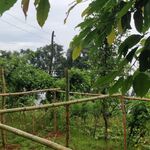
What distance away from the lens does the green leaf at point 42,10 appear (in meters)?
0.87

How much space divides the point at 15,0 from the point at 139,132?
24.1 ft

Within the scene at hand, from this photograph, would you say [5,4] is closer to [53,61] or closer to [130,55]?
[130,55]

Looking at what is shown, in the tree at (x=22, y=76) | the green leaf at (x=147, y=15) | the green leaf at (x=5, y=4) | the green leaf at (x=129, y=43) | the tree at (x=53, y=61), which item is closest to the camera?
the green leaf at (x=5, y=4)

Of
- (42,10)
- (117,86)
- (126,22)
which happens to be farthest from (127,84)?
(42,10)

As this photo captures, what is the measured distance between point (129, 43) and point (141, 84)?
0.39 ft

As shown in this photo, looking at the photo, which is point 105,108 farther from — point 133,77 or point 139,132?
point 133,77

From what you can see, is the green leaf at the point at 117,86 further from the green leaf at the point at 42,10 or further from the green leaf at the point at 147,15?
the green leaf at the point at 42,10

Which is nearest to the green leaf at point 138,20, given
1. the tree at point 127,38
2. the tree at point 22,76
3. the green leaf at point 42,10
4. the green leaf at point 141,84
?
the tree at point 127,38

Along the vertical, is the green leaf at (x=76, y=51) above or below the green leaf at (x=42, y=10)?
below

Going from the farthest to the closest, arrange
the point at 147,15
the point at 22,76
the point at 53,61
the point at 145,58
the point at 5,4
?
1. the point at 53,61
2. the point at 22,76
3. the point at 145,58
4. the point at 147,15
5. the point at 5,4

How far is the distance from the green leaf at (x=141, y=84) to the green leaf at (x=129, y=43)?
0.09 meters

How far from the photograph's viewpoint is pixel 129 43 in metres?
1.08

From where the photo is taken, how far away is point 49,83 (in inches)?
517

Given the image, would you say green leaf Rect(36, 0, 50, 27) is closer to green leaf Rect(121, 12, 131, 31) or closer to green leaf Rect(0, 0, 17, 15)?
green leaf Rect(0, 0, 17, 15)
